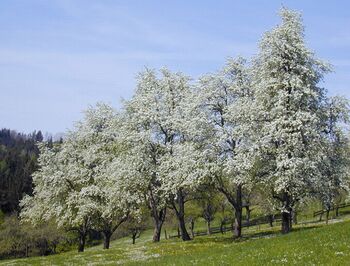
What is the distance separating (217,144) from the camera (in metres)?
46.4

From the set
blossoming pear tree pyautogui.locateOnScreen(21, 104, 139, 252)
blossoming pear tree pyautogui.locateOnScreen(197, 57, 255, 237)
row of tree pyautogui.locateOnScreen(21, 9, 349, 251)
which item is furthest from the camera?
blossoming pear tree pyautogui.locateOnScreen(21, 104, 139, 252)

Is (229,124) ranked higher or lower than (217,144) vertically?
higher

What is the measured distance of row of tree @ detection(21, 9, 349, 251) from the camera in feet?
138

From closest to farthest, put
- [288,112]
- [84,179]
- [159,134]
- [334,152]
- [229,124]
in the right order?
[288,112] < [334,152] < [229,124] < [159,134] < [84,179]

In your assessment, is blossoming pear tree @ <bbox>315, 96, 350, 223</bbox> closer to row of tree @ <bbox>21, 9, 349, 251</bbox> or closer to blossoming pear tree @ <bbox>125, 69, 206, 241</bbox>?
row of tree @ <bbox>21, 9, 349, 251</bbox>

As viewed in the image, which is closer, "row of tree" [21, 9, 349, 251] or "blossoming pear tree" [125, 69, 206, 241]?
"row of tree" [21, 9, 349, 251]

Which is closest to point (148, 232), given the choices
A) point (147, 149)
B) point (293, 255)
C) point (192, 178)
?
point (147, 149)

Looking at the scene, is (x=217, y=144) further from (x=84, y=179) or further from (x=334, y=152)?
(x=84, y=179)

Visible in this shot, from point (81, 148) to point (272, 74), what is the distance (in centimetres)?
3552

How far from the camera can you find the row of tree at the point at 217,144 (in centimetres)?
4216

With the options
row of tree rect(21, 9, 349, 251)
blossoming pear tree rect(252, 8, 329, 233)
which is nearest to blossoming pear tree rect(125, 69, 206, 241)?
row of tree rect(21, 9, 349, 251)

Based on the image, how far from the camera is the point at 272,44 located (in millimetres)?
44031

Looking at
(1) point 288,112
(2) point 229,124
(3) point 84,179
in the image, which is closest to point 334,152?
(1) point 288,112

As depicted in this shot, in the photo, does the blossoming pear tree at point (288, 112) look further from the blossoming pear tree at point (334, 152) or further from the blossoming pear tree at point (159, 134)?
the blossoming pear tree at point (159, 134)
